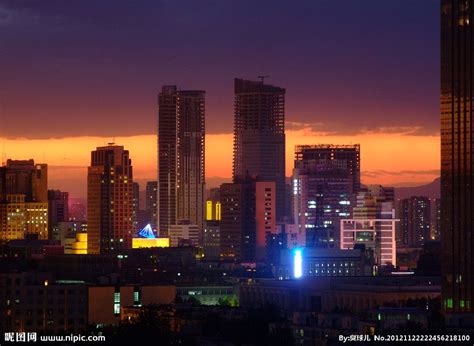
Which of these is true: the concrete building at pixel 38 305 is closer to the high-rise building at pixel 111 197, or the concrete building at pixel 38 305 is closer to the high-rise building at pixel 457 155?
the high-rise building at pixel 457 155

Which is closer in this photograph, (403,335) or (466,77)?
(403,335)

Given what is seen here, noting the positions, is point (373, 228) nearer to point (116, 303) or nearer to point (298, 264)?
point (298, 264)

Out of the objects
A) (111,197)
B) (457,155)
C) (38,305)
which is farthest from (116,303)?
(111,197)

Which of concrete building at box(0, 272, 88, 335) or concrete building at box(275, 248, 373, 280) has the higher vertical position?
concrete building at box(275, 248, 373, 280)

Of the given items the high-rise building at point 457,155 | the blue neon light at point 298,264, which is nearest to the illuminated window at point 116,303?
the high-rise building at point 457,155

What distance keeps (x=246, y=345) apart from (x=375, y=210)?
100690 millimetres

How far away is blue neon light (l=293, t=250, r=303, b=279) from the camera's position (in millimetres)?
153225

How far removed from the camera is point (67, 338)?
318 feet

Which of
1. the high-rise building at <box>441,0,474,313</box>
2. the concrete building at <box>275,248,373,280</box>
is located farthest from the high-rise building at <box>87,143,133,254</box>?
the high-rise building at <box>441,0,474,313</box>

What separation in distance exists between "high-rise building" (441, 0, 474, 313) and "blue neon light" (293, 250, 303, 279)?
123ft

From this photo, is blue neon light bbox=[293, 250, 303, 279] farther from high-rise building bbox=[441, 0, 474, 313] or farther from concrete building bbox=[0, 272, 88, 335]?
concrete building bbox=[0, 272, 88, 335]

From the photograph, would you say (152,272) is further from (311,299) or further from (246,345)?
(246,345)

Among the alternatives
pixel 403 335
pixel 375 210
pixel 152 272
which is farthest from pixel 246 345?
pixel 375 210

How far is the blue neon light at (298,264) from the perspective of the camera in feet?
503
